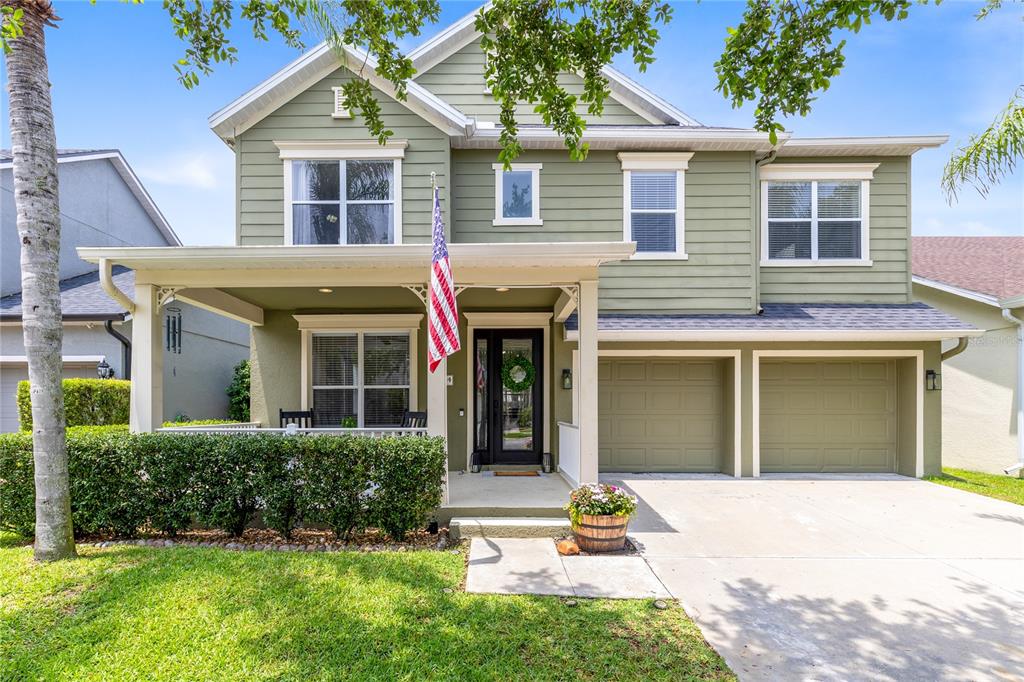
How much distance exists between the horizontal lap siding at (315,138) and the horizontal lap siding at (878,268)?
19.2 feet

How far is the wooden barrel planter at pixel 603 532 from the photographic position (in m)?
5.04

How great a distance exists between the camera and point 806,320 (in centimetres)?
850

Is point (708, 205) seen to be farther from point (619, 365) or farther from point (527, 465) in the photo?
point (527, 465)

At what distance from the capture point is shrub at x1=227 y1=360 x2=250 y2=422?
13.6 m

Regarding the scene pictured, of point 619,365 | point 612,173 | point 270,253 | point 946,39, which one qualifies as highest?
point 946,39

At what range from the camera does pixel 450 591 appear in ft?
13.4

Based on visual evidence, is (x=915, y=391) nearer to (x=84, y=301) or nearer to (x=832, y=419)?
(x=832, y=419)

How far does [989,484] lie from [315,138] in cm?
1208

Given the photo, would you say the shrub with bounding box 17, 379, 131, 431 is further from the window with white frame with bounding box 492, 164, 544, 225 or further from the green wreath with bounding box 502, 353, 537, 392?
the window with white frame with bounding box 492, 164, 544, 225

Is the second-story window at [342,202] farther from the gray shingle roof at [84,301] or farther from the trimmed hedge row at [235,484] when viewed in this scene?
the trimmed hedge row at [235,484]

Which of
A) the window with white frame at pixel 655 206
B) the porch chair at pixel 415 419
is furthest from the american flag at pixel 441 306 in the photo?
the window with white frame at pixel 655 206

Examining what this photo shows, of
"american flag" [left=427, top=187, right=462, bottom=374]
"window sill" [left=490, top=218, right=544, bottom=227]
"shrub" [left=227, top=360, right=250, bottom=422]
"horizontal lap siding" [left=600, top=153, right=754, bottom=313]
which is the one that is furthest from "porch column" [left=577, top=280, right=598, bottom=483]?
"shrub" [left=227, top=360, right=250, bottom=422]

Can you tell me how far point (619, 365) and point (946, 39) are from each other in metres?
7.28

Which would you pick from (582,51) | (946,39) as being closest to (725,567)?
(582,51)
